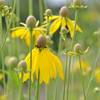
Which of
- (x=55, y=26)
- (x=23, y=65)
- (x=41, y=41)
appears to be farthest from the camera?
(x=55, y=26)

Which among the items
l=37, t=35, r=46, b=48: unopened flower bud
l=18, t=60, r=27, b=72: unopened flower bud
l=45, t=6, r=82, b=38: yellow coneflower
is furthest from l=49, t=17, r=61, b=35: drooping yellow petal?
l=18, t=60, r=27, b=72: unopened flower bud

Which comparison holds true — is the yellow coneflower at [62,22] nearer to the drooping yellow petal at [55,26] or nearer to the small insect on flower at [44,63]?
the drooping yellow petal at [55,26]

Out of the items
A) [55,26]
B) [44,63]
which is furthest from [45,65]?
[55,26]

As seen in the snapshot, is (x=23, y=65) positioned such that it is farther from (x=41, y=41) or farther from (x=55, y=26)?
(x=55, y=26)

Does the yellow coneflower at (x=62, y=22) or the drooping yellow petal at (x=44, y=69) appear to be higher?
the yellow coneflower at (x=62, y=22)

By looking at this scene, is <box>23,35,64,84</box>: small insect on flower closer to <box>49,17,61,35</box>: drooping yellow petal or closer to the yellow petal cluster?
the yellow petal cluster

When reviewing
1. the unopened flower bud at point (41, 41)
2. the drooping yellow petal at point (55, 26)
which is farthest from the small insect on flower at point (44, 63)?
the drooping yellow petal at point (55, 26)

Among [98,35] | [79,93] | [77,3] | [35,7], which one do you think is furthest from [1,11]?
[35,7]

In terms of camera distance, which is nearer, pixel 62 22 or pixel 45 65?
pixel 45 65
